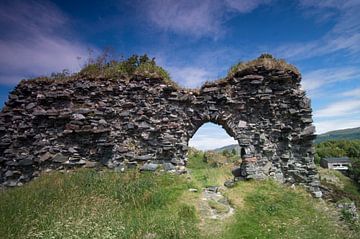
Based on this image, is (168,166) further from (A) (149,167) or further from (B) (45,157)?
(B) (45,157)

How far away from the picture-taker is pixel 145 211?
24.4 ft

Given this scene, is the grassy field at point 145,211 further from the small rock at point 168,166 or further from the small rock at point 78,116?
the small rock at point 78,116

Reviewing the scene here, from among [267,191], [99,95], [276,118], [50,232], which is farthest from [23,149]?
[276,118]

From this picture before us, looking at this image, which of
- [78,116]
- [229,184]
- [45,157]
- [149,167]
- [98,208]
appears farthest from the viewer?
[78,116]

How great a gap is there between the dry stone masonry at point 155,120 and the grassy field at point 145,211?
120cm

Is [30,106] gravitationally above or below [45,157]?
above

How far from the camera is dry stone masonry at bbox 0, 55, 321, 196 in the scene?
10.9 m

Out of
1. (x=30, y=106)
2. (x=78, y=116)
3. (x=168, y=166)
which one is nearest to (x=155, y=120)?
(x=168, y=166)

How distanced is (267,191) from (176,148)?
4175 millimetres

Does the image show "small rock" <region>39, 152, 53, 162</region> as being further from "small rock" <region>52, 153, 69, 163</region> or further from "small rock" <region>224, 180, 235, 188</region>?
"small rock" <region>224, 180, 235, 188</region>

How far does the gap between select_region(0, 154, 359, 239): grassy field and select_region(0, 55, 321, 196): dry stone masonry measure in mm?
1197

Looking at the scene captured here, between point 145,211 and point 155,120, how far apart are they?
186 inches

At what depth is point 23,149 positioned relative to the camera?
1088cm

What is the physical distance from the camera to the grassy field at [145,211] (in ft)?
20.3
